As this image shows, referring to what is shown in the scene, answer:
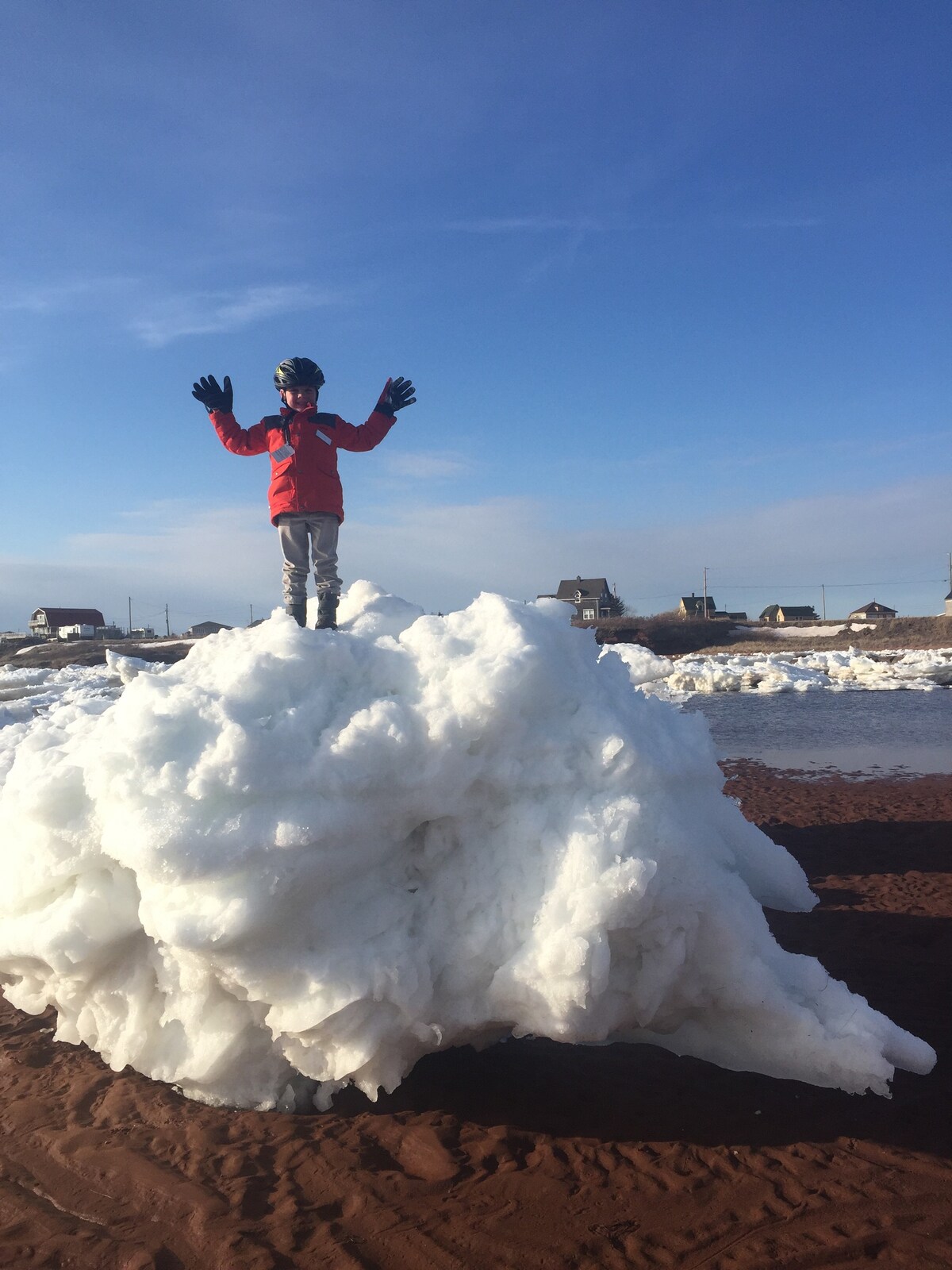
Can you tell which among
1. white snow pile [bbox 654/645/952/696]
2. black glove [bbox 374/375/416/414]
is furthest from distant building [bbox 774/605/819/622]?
black glove [bbox 374/375/416/414]

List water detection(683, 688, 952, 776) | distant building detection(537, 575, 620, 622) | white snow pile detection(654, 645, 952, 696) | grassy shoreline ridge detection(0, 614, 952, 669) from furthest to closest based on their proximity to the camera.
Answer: distant building detection(537, 575, 620, 622) < grassy shoreline ridge detection(0, 614, 952, 669) < white snow pile detection(654, 645, 952, 696) < water detection(683, 688, 952, 776)

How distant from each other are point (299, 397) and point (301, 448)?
0.51m

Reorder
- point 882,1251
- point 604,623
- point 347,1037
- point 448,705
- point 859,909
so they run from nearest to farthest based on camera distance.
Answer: point 882,1251
point 347,1037
point 448,705
point 859,909
point 604,623

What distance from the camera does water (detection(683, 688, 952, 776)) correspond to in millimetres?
12609

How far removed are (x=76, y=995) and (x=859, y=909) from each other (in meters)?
5.23

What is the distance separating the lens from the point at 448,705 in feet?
11.4

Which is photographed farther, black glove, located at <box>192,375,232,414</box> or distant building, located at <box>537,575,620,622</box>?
distant building, located at <box>537,575,620,622</box>

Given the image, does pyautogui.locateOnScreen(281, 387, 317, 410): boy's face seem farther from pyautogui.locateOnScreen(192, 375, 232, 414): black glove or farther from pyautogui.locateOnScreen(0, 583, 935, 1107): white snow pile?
pyautogui.locateOnScreen(0, 583, 935, 1107): white snow pile

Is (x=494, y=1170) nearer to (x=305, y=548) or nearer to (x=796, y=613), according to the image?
(x=305, y=548)

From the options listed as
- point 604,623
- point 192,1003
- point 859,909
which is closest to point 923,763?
point 859,909

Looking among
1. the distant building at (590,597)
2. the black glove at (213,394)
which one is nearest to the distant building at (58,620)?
the distant building at (590,597)

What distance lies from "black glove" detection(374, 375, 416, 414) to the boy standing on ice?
25 millimetres

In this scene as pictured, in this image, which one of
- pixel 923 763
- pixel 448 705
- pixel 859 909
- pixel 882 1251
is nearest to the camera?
pixel 882 1251

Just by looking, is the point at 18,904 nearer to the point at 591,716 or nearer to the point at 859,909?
the point at 591,716
